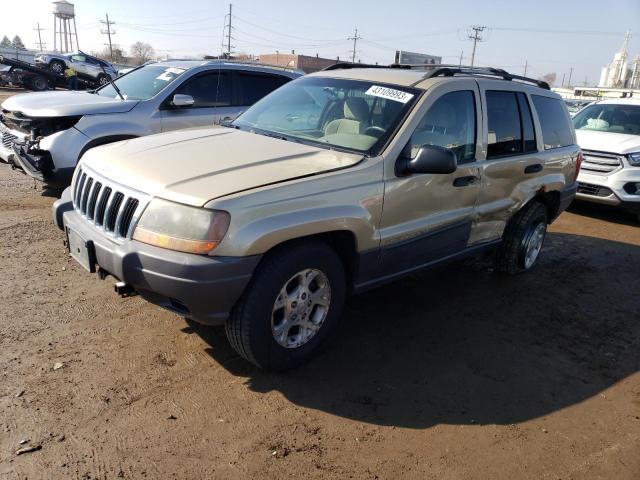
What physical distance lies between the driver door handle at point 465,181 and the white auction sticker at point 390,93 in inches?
29.0

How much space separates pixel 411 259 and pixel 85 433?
239 centimetres

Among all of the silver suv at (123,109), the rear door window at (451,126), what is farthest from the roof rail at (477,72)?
the silver suv at (123,109)

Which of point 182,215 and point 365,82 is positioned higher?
point 365,82

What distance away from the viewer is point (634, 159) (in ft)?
25.7

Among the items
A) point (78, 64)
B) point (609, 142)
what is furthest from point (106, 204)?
point (78, 64)

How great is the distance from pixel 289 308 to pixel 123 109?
4.20 meters

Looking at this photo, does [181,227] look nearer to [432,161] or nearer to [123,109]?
[432,161]

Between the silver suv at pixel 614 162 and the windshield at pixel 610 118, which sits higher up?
the windshield at pixel 610 118

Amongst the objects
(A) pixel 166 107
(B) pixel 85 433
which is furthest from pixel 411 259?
(A) pixel 166 107

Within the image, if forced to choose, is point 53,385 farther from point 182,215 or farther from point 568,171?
point 568,171

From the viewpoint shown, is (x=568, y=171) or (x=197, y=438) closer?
(x=197, y=438)

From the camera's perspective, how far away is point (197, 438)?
2.70 m

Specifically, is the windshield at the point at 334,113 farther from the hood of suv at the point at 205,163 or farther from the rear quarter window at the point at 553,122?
the rear quarter window at the point at 553,122

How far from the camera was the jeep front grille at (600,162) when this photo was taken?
26.1 ft
